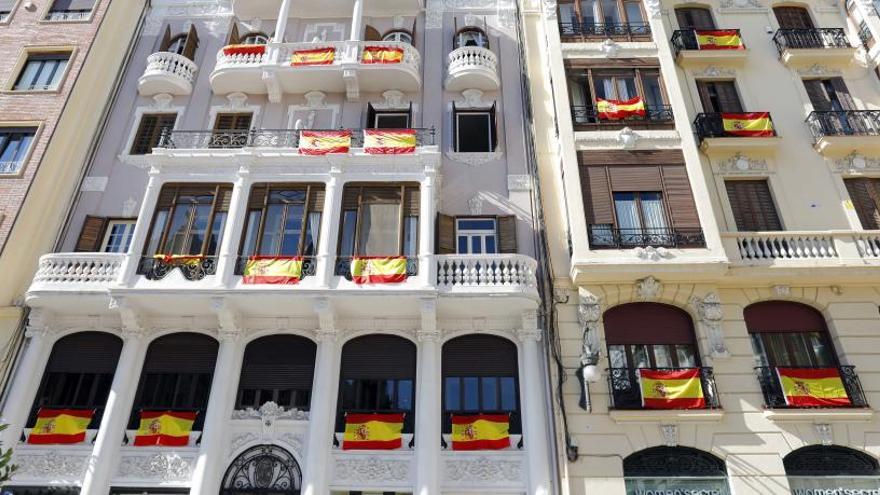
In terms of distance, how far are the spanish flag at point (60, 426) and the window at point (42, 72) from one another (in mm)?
11973

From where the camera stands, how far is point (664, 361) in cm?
1534

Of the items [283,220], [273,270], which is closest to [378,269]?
[273,270]

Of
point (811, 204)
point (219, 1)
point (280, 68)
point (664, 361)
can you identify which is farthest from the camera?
point (219, 1)

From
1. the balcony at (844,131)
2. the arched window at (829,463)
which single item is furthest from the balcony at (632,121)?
the arched window at (829,463)

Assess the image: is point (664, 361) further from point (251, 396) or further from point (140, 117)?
point (140, 117)

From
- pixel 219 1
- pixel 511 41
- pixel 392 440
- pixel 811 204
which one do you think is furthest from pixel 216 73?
pixel 811 204

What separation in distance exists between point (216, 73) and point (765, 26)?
2130 cm

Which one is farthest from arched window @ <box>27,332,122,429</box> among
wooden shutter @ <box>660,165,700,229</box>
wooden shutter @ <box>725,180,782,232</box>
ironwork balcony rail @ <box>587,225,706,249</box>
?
wooden shutter @ <box>725,180,782,232</box>

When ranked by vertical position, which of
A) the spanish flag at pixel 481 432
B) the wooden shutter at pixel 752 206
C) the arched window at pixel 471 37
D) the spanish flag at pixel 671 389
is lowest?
the spanish flag at pixel 481 432

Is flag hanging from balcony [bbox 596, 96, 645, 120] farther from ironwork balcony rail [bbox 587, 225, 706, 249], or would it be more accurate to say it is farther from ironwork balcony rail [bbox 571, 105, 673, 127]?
ironwork balcony rail [bbox 587, 225, 706, 249]

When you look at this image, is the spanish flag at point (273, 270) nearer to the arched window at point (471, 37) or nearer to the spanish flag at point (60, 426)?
the spanish flag at point (60, 426)

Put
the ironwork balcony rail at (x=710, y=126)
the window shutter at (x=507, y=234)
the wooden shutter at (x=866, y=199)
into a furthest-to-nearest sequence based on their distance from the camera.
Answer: the ironwork balcony rail at (x=710, y=126), the wooden shutter at (x=866, y=199), the window shutter at (x=507, y=234)

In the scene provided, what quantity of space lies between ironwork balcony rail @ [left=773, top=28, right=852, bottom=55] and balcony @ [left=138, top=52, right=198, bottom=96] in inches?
888

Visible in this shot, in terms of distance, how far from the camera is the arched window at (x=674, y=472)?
44.1 feet
